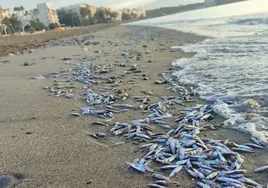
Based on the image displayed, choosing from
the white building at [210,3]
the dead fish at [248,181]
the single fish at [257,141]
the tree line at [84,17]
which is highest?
the dead fish at [248,181]

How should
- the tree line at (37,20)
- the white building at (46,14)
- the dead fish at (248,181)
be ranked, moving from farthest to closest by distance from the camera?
the white building at (46,14)
the tree line at (37,20)
the dead fish at (248,181)

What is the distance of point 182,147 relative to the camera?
4.51 meters

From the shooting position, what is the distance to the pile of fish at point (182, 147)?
12.2 feet

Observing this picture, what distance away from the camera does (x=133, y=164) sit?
13.5 feet

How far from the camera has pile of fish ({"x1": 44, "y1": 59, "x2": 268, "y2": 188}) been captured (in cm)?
373

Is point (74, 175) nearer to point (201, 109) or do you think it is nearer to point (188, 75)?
point (201, 109)

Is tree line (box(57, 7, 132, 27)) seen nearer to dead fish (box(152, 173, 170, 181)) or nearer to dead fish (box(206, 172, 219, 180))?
dead fish (box(152, 173, 170, 181))

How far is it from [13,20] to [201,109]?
10098 centimetres

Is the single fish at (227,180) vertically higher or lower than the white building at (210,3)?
higher

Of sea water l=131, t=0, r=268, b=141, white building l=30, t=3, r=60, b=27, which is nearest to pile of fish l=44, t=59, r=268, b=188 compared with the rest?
sea water l=131, t=0, r=268, b=141

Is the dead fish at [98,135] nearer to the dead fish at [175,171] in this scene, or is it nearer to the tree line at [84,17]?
the dead fish at [175,171]

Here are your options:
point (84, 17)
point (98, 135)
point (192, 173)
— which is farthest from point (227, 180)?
point (84, 17)

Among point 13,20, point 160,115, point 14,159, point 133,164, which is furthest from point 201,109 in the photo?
point 13,20

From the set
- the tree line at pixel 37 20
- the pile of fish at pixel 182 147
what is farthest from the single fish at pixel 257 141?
the tree line at pixel 37 20
